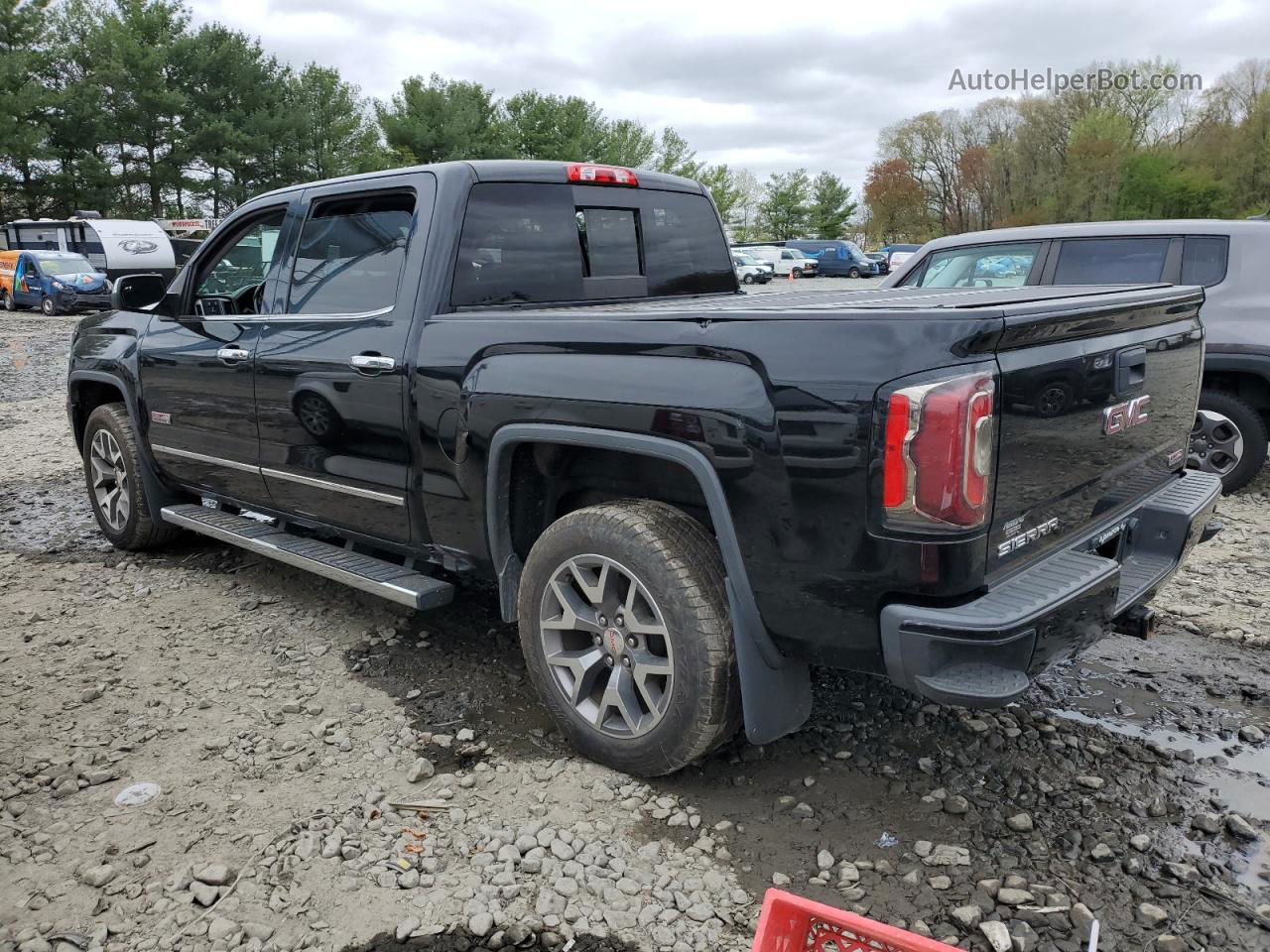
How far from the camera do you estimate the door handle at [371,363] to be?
3.61 meters

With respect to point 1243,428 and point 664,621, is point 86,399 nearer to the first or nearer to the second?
point 664,621

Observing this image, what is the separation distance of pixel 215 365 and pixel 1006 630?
144 inches


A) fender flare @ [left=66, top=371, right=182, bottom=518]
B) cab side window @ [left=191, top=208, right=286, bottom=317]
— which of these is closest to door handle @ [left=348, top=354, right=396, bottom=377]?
cab side window @ [left=191, top=208, right=286, bottom=317]

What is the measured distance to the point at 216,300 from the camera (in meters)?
4.62

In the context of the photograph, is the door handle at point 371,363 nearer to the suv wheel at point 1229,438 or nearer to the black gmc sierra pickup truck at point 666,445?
the black gmc sierra pickup truck at point 666,445

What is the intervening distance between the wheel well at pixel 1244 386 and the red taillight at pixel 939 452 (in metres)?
5.01

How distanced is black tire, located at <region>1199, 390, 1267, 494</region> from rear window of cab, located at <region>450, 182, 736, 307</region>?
12.4 feet

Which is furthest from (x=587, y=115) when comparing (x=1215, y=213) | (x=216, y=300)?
(x=216, y=300)

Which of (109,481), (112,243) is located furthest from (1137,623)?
(112,243)

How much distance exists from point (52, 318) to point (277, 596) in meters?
23.3

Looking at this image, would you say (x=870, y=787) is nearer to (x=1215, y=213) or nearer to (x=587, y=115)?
(x=1215, y=213)

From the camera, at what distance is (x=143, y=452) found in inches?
207

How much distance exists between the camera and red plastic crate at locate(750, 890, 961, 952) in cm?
195

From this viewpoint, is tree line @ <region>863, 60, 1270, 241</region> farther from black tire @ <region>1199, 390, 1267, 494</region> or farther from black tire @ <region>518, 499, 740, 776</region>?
black tire @ <region>518, 499, 740, 776</region>
